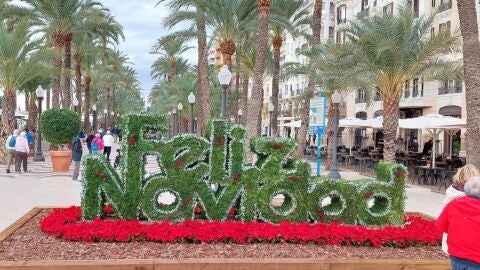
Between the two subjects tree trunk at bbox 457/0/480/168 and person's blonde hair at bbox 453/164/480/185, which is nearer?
person's blonde hair at bbox 453/164/480/185

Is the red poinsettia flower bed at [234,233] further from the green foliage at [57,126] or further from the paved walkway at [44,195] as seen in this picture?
the green foliage at [57,126]

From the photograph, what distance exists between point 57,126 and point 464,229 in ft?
62.2

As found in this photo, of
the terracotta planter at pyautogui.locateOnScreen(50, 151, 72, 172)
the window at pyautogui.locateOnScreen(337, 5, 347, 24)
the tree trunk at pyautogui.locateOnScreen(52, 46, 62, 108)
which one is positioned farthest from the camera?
the window at pyautogui.locateOnScreen(337, 5, 347, 24)

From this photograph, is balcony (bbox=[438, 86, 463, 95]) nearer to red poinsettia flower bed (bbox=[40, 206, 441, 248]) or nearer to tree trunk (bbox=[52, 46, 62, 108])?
tree trunk (bbox=[52, 46, 62, 108])

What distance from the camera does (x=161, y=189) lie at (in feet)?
29.5

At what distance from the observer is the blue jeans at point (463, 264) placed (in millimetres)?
4242

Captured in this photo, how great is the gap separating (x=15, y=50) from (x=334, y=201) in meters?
19.5

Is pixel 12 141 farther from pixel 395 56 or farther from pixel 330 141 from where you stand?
pixel 330 141

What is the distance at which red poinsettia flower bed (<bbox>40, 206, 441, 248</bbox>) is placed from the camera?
7840mm

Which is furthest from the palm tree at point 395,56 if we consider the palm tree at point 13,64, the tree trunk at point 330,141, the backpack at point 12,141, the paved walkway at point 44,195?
the palm tree at point 13,64

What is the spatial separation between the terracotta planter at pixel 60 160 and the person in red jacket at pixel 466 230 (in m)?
18.0

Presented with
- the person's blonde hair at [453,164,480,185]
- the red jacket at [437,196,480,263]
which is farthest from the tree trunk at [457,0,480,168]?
the red jacket at [437,196,480,263]

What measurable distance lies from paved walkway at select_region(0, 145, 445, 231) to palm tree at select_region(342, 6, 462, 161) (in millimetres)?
3221

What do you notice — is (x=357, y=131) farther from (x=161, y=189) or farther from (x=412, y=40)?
(x=161, y=189)
